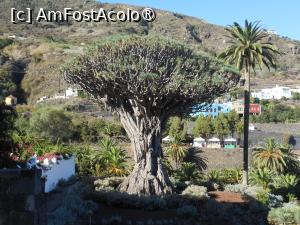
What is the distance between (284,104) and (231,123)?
4315 cm

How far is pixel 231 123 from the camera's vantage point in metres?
57.9

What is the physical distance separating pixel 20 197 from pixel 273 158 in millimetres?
28803

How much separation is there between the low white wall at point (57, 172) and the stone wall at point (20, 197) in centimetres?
1424

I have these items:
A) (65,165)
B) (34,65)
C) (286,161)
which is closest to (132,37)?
(65,165)

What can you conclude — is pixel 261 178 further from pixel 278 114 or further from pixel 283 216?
pixel 278 114

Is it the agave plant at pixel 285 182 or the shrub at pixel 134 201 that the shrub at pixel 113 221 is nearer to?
the shrub at pixel 134 201

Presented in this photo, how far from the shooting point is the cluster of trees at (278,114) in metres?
82.7

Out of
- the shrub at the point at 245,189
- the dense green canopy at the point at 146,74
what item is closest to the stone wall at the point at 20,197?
the dense green canopy at the point at 146,74

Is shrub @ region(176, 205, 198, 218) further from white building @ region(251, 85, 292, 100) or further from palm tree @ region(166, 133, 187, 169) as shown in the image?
white building @ region(251, 85, 292, 100)

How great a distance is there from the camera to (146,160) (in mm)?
21203

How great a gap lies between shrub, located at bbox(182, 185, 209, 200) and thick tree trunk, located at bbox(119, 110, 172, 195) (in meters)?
0.75

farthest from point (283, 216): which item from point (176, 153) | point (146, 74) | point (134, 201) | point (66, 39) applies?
point (66, 39)

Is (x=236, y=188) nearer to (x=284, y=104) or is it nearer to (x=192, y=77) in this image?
(x=192, y=77)

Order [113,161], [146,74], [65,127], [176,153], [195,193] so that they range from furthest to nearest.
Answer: [65,127] → [176,153] → [113,161] → [195,193] → [146,74]
